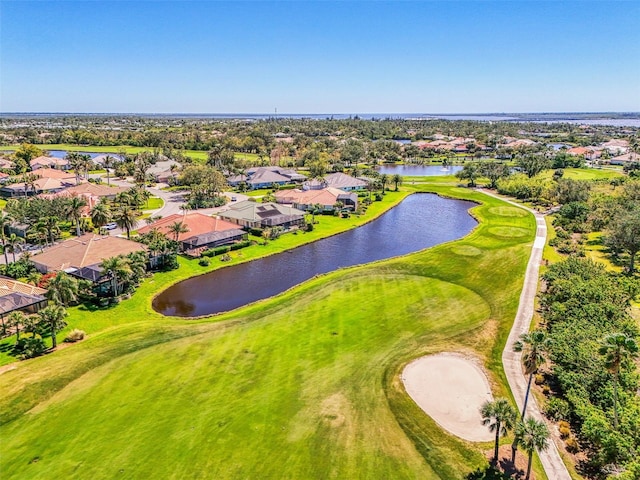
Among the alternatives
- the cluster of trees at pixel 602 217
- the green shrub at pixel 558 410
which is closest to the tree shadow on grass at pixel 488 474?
the green shrub at pixel 558 410

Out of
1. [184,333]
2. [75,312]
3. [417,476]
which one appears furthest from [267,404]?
[75,312]

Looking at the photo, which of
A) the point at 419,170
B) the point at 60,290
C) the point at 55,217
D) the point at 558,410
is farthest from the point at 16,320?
the point at 419,170

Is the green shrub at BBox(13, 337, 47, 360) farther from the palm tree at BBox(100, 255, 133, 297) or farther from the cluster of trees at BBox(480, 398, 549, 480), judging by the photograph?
the cluster of trees at BBox(480, 398, 549, 480)

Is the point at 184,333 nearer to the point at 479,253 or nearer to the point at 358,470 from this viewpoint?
the point at 358,470

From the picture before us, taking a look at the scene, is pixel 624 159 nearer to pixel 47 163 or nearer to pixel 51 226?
pixel 51 226

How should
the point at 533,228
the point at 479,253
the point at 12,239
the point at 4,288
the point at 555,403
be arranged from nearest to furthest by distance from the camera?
the point at 555,403
the point at 4,288
the point at 12,239
the point at 479,253
the point at 533,228

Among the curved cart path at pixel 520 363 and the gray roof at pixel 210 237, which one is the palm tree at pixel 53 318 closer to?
the gray roof at pixel 210 237
